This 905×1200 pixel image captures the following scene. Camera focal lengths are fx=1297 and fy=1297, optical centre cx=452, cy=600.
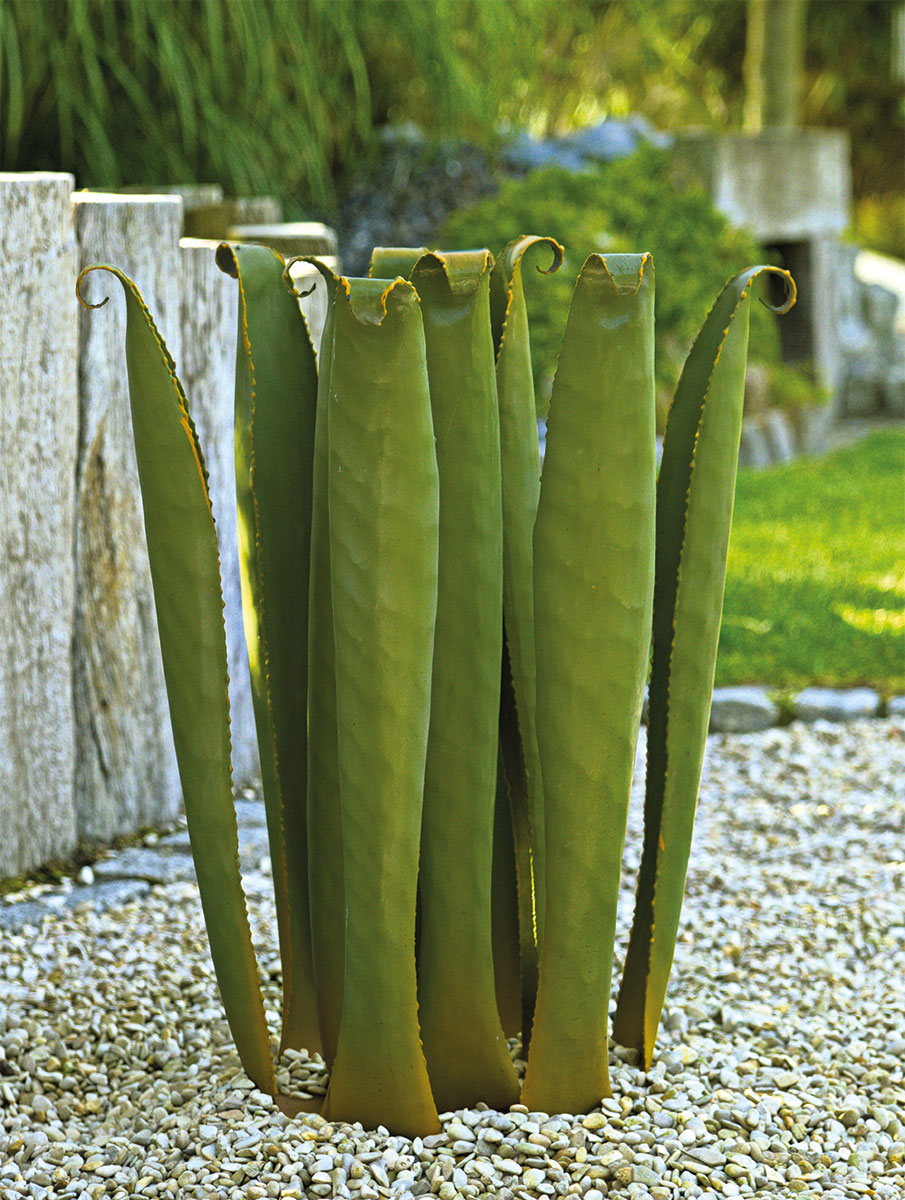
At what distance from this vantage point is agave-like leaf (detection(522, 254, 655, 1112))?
3.48 feet

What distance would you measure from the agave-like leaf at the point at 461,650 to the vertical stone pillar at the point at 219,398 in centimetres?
100

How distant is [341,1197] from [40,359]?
4.22ft

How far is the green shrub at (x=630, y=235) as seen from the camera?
4.89 meters

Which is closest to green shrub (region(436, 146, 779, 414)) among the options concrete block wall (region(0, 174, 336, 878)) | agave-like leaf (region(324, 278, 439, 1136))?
concrete block wall (region(0, 174, 336, 878))

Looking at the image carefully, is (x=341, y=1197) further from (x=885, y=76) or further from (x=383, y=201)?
(x=885, y=76)

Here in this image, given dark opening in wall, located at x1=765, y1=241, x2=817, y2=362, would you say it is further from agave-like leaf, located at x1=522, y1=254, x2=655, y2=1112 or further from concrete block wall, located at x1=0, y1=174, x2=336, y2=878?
agave-like leaf, located at x1=522, y1=254, x2=655, y2=1112

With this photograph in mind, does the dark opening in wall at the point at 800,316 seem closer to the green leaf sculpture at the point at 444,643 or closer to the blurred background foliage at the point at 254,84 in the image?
the blurred background foliage at the point at 254,84

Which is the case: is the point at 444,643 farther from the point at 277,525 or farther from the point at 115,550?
the point at 115,550

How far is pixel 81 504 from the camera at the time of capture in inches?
80.7

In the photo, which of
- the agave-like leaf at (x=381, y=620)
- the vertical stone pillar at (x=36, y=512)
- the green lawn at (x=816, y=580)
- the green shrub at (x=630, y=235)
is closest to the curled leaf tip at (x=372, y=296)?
the agave-like leaf at (x=381, y=620)

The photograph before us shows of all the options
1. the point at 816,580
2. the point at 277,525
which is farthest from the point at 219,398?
the point at 816,580

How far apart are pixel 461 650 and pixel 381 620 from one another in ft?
0.39

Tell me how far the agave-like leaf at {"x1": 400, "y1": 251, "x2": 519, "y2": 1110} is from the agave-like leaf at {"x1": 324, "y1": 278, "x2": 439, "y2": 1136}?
56 mm

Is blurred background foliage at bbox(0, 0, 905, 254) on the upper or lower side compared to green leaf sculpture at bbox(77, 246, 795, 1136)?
upper
